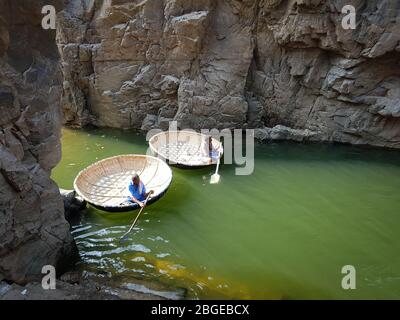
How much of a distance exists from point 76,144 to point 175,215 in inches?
236

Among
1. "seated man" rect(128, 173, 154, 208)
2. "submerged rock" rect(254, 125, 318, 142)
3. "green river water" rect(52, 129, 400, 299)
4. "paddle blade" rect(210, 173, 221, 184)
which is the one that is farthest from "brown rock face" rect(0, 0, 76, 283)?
"submerged rock" rect(254, 125, 318, 142)

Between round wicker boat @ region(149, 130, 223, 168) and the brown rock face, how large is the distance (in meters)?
4.37

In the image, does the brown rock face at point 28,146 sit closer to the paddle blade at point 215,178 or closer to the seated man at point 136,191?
the seated man at point 136,191

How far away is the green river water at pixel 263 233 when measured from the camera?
19.2 feet

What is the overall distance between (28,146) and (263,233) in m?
4.89

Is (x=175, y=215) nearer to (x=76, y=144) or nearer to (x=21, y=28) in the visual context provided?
(x=21, y=28)

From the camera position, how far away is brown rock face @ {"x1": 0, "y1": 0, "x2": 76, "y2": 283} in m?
4.63

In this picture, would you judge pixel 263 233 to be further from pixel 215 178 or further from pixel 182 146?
pixel 182 146

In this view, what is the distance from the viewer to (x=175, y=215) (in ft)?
25.7

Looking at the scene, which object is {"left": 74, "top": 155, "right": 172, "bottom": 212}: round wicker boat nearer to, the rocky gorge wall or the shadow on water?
the shadow on water

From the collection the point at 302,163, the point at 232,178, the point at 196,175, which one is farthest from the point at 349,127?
the point at 196,175

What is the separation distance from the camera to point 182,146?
11305 mm

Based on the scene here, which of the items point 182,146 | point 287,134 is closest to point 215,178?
point 182,146

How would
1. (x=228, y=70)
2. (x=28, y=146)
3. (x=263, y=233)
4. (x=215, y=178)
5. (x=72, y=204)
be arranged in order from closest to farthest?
(x=28, y=146) < (x=263, y=233) < (x=72, y=204) < (x=215, y=178) < (x=228, y=70)
